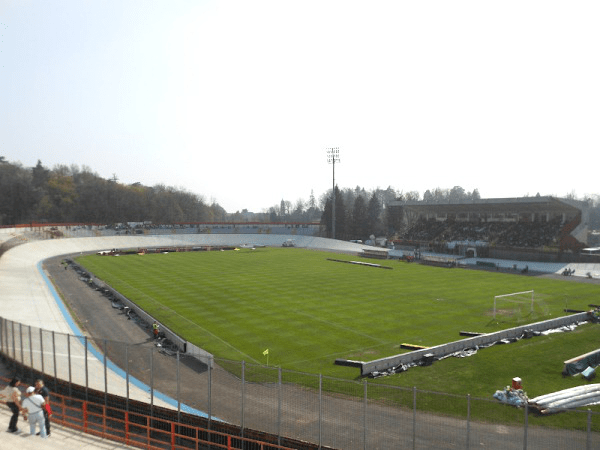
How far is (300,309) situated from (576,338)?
60.7 ft

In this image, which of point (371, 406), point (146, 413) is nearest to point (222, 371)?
point (146, 413)

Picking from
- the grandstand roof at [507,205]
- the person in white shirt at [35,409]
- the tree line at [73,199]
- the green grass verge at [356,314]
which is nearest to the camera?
the person in white shirt at [35,409]

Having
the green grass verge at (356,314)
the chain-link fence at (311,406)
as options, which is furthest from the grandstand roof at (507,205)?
the chain-link fence at (311,406)

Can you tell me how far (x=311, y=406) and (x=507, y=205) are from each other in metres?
70.5

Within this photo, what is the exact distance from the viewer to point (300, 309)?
116ft

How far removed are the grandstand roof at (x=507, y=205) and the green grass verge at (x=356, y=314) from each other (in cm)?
2139

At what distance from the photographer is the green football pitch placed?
23812 millimetres

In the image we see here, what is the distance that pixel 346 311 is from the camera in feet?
114

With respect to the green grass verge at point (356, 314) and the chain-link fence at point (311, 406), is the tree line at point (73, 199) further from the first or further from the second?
the chain-link fence at point (311, 406)

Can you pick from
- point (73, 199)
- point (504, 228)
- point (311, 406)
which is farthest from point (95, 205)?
point (311, 406)

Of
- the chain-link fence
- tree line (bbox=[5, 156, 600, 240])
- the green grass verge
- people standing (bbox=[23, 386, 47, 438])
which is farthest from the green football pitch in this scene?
tree line (bbox=[5, 156, 600, 240])

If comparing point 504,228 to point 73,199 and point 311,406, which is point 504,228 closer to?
point 311,406

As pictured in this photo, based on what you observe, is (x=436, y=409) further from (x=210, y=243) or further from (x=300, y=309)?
(x=210, y=243)

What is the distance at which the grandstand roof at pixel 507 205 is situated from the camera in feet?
231
